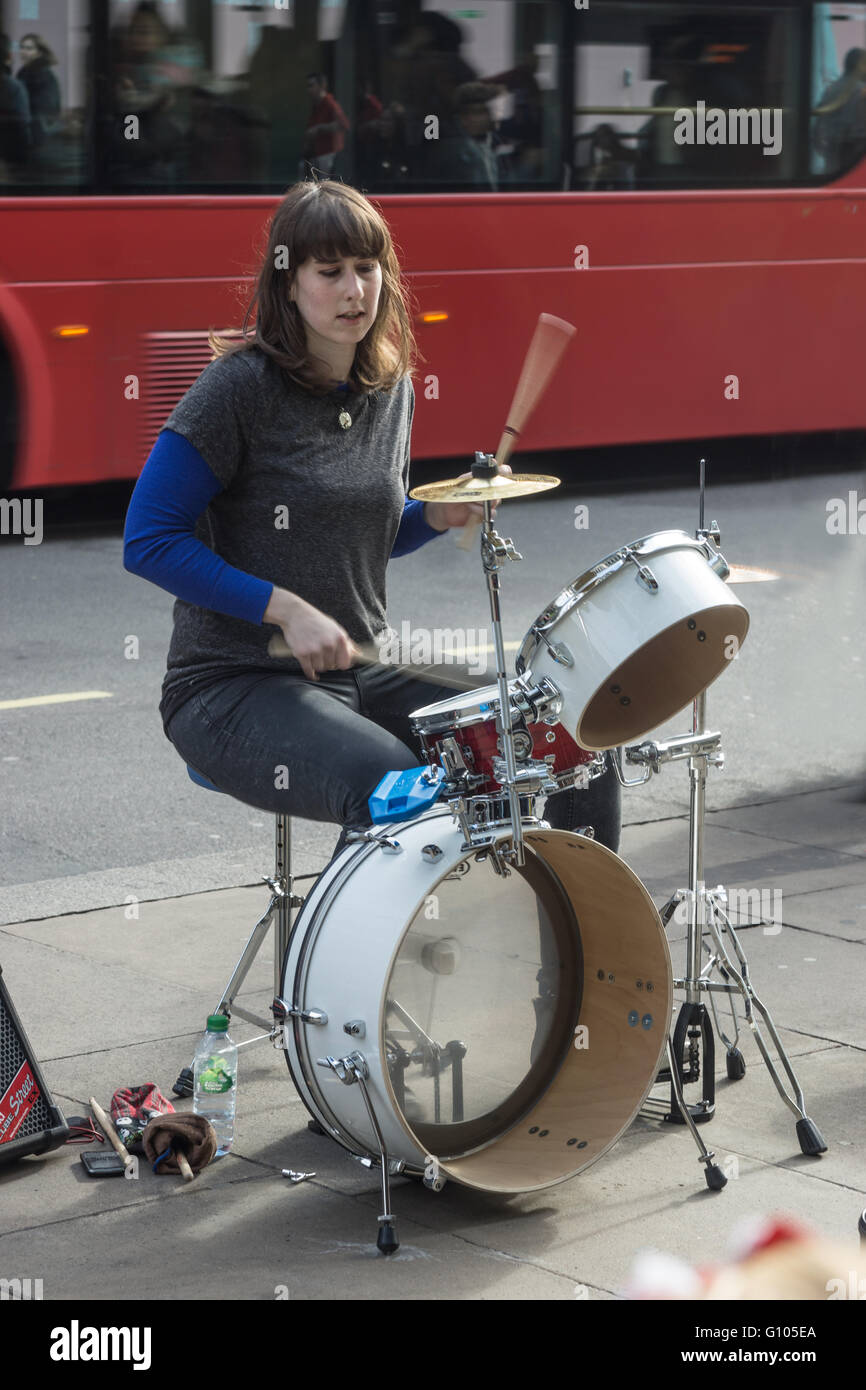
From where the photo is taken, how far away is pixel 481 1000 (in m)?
3.56

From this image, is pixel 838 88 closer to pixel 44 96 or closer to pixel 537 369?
pixel 44 96

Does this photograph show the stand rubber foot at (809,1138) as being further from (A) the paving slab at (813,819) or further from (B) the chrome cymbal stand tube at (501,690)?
(A) the paving slab at (813,819)

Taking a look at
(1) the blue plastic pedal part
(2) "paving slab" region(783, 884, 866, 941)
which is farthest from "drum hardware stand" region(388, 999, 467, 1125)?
(2) "paving slab" region(783, 884, 866, 941)

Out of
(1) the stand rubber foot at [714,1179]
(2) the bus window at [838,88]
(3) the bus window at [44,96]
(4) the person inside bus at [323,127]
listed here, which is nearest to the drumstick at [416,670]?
(1) the stand rubber foot at [714,1179]

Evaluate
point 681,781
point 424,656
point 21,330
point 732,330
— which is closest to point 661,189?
point 732,330

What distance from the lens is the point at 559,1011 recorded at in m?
3.69

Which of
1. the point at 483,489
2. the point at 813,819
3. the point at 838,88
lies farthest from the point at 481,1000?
the point at 838,88

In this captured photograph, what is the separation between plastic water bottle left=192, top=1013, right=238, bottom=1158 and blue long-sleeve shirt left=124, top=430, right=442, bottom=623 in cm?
86

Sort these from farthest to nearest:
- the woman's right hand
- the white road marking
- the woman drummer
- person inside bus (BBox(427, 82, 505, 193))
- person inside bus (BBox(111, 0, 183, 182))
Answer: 1. person inside bus (BBox(427, 82, 505, 193))
2. person inside bus (BBox(111, 0, 183, 182))
3. the white road marking
4. the woman drummer
5. the woman's right hand

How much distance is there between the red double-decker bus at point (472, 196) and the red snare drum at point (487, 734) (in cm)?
716

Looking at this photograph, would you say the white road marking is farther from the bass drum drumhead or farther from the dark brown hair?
the bass drum drumhead

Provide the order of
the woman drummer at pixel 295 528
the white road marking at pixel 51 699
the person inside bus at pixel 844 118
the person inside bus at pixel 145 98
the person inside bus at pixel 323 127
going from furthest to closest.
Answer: the person inside bus at pixel 844 118
the person inside bus at pixel 323 127
the person inside bus at pixel 145 98
the white road marking at pixel 51 699
the woman drummer at pixel 295 528

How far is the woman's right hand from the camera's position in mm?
3533

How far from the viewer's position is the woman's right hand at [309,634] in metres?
3.53
